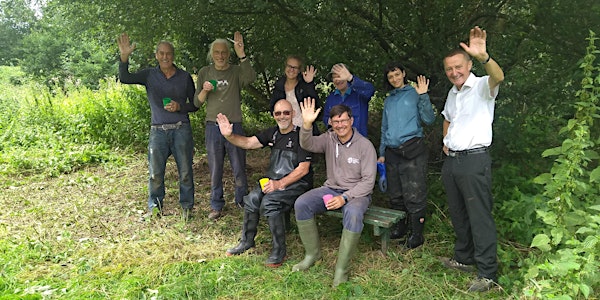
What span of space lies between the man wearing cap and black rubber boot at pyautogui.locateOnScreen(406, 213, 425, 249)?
0.96 m

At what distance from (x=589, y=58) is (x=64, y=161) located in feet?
23.9

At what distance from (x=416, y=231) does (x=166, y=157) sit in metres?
2.90

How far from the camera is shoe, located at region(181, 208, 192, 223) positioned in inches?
195

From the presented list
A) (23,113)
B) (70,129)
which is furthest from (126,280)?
(23,113)

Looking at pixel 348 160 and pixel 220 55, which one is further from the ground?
pixel 220 55

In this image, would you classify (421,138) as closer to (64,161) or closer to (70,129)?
(64,161)

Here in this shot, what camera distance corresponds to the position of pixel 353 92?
14.1 feet

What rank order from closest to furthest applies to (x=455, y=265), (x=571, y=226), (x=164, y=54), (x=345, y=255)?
(x=571, y=226)
(x=345, y=255)
(x=455, y=265)
(x=164, y=54)

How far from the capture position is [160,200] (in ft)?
17.1

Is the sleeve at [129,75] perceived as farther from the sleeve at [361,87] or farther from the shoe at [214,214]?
the sleeve at [361,87]

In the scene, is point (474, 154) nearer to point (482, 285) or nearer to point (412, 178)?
point (412, 178)

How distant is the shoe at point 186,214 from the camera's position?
16.2 ft

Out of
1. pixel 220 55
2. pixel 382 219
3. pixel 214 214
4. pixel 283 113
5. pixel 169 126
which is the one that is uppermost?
pixel 220 55

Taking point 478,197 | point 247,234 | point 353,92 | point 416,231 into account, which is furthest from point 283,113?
point 478,197
